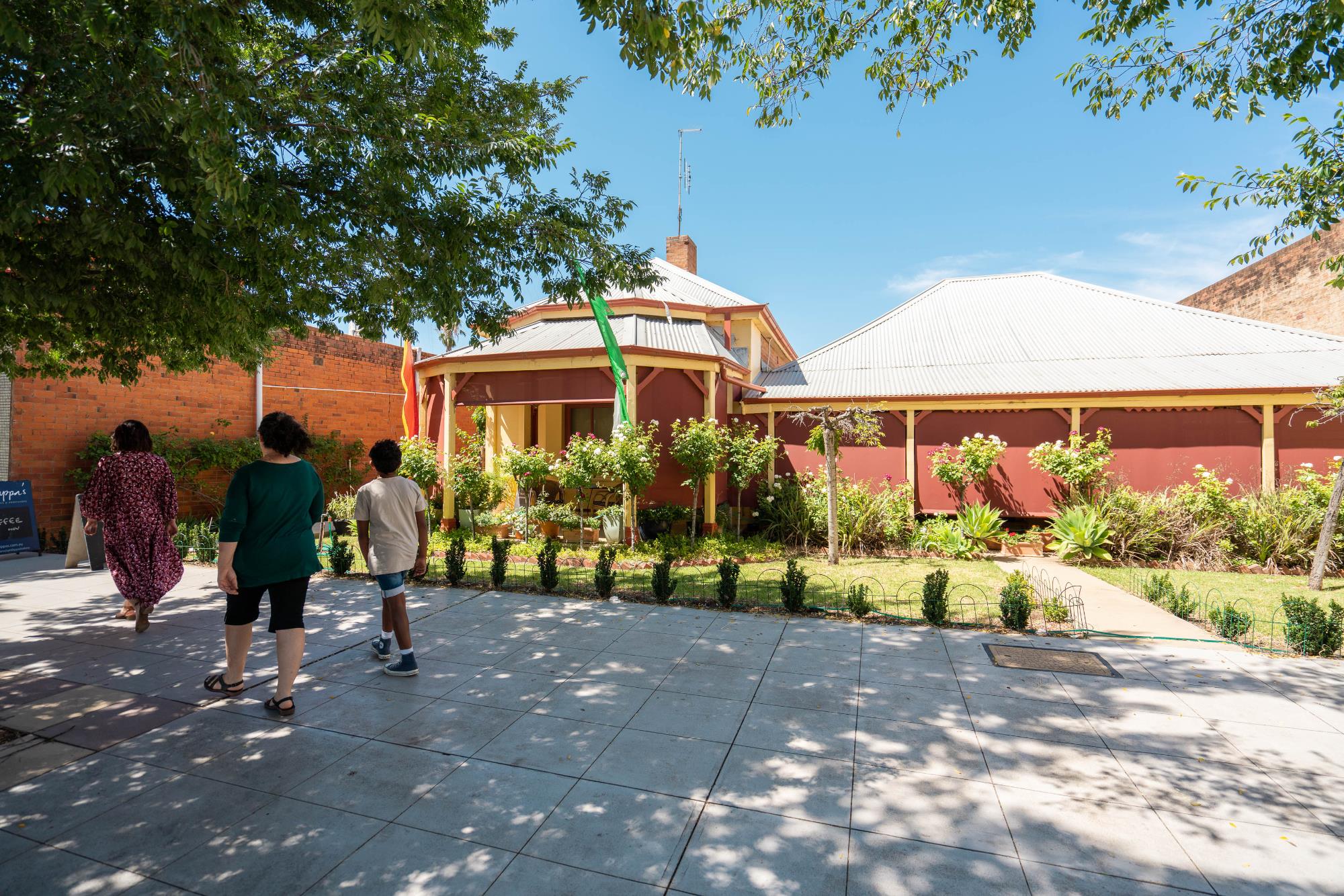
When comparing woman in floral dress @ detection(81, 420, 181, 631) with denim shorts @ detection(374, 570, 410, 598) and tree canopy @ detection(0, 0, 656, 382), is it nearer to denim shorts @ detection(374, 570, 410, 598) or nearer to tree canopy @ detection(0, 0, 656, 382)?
tree canopy @ detection(0, 0, 656, 382)

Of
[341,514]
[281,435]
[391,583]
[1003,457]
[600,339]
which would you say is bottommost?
[341,514]

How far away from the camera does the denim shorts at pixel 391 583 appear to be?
14.4 ft

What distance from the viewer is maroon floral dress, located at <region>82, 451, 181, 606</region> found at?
5312 millimetres

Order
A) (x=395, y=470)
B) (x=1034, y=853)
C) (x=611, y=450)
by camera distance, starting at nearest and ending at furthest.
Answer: (x=1034, y=853) < (x=395, y=470) < (x=611, y=450)

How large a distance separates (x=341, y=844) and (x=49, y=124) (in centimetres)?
365

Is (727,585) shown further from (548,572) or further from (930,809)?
(930,809)

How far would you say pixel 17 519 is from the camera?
30.0 ft

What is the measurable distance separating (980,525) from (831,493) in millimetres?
2920

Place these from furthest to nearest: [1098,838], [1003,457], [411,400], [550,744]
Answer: [411,400], [1003,457], [550,744], [1098,838]

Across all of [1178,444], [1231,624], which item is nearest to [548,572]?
[1231,624]

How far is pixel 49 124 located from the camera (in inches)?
115

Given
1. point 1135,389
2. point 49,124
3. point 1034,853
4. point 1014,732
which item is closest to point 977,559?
point 1135,389

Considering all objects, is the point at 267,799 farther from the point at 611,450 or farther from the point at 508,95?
the point at 611,450

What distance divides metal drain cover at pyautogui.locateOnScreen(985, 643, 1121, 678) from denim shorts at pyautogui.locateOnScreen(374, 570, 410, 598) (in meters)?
4.71
